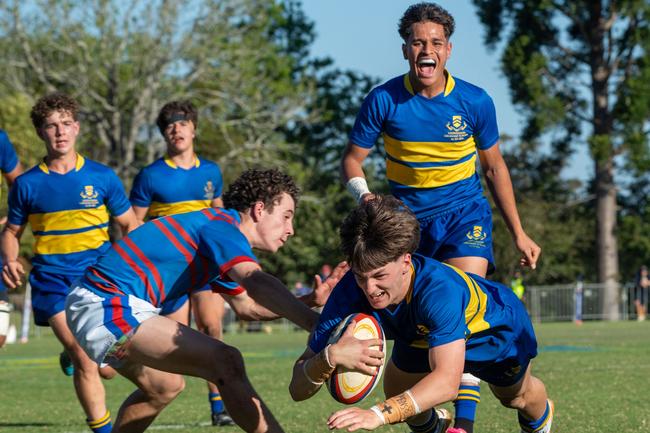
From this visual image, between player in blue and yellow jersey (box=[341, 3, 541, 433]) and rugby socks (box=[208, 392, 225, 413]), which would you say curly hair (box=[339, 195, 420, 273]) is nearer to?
player in blue and yellow jersey (box=[341, 3, 541, 433])

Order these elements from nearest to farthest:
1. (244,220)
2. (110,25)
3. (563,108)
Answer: (244,220)
(110,25)
(563,108)

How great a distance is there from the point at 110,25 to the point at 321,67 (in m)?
20.4

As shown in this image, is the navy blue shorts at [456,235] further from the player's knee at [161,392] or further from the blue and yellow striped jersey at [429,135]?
the player's knee at [161,392]

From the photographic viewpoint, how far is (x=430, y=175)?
728 centimetres

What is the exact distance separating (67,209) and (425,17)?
10.6 ft

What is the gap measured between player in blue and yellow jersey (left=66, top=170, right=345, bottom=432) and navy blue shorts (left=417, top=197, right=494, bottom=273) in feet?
4.55

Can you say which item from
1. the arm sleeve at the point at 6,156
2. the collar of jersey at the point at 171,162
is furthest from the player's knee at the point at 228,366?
the collar of jersey at the point at 171,162

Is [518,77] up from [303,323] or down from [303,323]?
up

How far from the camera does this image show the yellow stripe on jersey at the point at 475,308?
17.9 ft

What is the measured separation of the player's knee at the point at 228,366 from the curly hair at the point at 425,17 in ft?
8.52

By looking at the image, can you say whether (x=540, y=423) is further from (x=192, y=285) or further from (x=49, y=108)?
(x=49, y=108)

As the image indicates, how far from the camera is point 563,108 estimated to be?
4509 centimetres

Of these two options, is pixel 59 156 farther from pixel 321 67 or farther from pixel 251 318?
pixel 321 67

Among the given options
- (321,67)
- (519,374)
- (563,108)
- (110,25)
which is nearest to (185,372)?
(519,374)
